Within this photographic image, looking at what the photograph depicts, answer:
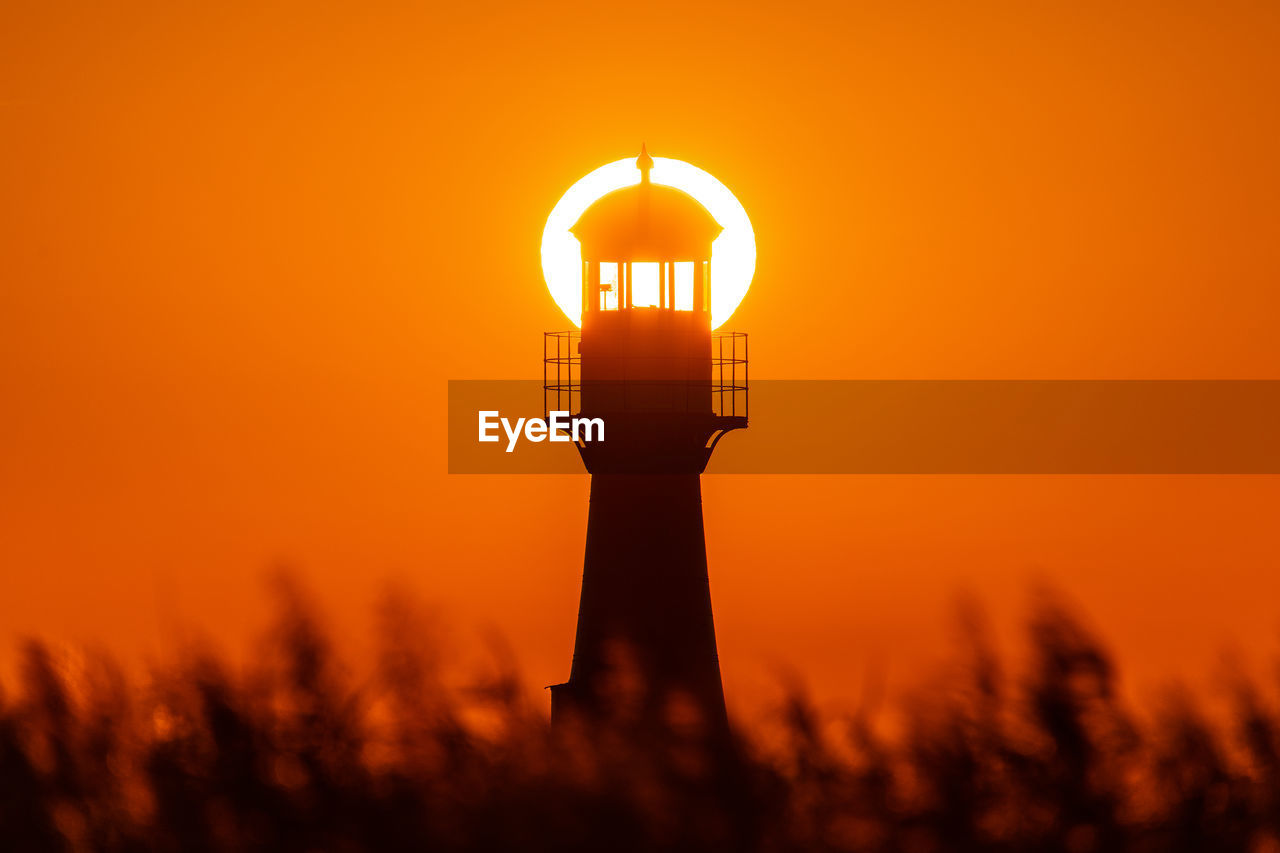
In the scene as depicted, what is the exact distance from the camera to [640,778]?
31.8 feet

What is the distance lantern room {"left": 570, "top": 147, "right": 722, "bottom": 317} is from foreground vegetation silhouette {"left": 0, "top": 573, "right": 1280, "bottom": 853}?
14554 mm

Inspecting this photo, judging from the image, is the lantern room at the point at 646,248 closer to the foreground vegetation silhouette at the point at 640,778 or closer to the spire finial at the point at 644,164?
the spire finial at the point at 644,164

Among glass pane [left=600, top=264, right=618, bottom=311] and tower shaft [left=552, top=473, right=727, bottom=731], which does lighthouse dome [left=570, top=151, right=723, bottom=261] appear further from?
tower shaft [left=552, top=473, right=727, bottom=731]

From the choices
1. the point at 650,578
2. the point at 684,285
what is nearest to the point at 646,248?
the point at 684,285

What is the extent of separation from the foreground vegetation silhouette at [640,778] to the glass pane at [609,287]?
1457cm

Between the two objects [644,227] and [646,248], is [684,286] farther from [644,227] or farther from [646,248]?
[644,227]

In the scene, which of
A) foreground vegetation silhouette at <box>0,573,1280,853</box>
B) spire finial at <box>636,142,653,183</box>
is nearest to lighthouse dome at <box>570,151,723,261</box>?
spire finial at <box>636,142,653,183</box>

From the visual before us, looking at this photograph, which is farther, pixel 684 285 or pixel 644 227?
pixel 684 285

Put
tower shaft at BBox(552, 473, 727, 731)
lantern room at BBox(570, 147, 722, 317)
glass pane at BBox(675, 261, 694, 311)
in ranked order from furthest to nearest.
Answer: glass pane at BBox(675, 261, 694, 311) < lantern room at BBox(570, 147, 722, 317) < tower shaft at BBox(552, 473, 727, 731)

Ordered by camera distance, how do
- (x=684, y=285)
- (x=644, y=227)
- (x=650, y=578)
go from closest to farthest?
1. (x=650, y=578)
2. (x=644, y=227)
3. (x=684, y=285)

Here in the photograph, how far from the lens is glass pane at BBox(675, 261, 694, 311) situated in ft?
80.4

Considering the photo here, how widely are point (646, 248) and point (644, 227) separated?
275 millimetres

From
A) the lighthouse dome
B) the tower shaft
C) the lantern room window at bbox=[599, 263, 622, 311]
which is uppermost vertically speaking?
the lighthouse dome

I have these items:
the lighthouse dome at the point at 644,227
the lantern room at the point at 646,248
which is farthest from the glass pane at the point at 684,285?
the lighthouse dome at the point at 644,227
